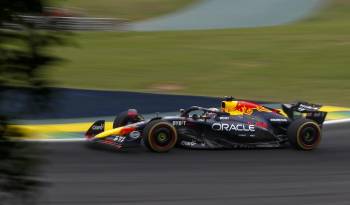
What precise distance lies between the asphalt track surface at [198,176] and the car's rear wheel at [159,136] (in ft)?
0.44

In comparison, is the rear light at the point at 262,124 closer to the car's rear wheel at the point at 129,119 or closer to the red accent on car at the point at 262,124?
the red accent on car at the point at 262,124

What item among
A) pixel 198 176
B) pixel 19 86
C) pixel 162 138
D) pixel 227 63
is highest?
pixel 227 63

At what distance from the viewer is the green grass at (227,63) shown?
1585cm

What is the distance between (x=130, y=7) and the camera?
28.0 m

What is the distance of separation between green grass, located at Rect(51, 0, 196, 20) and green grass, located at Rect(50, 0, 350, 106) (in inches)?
152

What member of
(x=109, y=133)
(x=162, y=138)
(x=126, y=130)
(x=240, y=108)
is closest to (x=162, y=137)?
(x=162, y=138)

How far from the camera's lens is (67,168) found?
812 cm

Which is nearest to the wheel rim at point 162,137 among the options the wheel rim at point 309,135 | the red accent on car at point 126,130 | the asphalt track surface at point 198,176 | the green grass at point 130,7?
the asphalt track surface at point 198,176

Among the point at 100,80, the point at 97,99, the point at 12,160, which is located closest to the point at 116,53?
the point at 100,80

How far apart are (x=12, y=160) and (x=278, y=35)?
68.3 feet

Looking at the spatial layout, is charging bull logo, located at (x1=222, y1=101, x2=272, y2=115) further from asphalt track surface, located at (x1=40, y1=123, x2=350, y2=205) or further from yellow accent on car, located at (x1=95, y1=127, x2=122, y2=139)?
yellow accent on car, located at (x1=95, y1=127, x2=122, y2=139)

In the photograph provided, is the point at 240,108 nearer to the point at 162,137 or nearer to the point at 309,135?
the point at 309,135

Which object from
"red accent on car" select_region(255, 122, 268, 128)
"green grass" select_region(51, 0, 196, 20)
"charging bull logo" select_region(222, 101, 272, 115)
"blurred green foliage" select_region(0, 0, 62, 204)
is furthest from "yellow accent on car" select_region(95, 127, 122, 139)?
"green grass" select_region(51, 0, 196, 20)

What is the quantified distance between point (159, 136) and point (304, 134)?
1.98 metres
